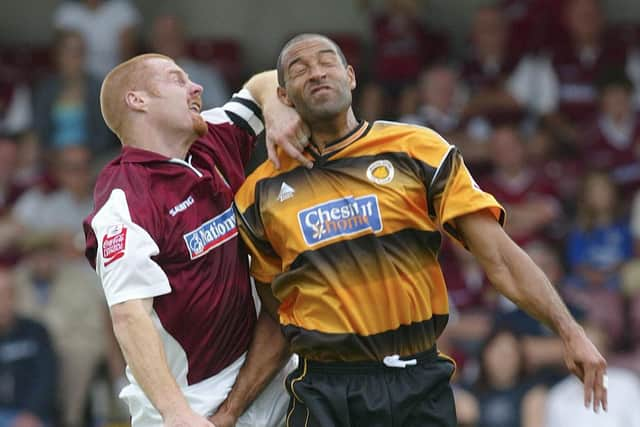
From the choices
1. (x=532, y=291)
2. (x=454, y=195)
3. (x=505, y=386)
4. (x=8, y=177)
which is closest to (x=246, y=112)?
(x=454, y=195)

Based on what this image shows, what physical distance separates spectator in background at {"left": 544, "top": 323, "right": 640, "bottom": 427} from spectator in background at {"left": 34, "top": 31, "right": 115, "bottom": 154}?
4622 millimetres

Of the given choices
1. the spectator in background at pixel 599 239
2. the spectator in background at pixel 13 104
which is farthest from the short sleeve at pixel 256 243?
the spectator in background at pixel 13 104

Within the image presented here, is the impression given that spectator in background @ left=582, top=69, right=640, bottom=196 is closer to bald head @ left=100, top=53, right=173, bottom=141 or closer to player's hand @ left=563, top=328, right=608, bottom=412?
bald head @ left=100, top=53, right=173, bottom=141

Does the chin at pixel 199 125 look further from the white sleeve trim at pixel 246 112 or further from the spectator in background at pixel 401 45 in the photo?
the spectator in background at pixel 401 45

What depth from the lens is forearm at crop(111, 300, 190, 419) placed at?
4.19 meters

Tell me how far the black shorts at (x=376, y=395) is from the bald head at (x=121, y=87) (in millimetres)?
1168

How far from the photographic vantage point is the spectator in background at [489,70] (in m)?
10.3

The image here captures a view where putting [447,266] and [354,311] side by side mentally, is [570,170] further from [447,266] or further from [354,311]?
[354,311]

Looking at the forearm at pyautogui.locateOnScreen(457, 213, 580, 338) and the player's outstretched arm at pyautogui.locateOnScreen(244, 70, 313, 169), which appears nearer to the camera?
the forearm at pyautogui.locateOnScreen(457, 213, 580, 338)

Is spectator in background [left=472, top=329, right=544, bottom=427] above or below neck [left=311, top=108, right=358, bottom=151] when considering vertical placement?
below

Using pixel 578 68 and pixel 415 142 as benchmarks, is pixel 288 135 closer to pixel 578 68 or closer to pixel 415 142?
pixel 415 142

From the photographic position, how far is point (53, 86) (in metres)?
11.0

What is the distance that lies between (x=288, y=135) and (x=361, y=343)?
763 mm

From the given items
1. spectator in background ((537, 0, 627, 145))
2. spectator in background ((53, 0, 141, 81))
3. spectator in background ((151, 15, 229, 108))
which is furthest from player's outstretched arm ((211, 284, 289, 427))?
spectator in background ((53, 0, 141, 81))
